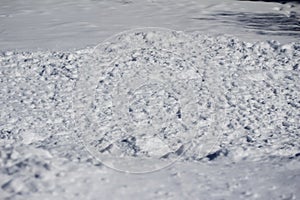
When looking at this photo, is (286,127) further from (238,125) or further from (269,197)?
(269,197)

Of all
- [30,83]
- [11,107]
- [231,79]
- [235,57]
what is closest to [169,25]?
[235,57]

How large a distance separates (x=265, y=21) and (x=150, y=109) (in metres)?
2.88

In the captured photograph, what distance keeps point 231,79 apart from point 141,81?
0.72 meters

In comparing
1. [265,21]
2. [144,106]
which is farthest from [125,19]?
[144,106]

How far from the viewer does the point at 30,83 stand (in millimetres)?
3279

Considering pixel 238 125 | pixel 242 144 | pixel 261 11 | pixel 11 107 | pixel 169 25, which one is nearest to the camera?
pixel 242 144

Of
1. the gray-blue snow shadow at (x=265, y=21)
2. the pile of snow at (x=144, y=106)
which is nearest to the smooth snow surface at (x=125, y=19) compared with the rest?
the gray-blue snow shadow at (x=265, y=21)

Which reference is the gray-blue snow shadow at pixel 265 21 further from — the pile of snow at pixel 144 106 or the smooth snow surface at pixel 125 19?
the pile of snow at pixel 144 106

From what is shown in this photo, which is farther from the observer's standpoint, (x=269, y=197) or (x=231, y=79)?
(x=231, y=79)

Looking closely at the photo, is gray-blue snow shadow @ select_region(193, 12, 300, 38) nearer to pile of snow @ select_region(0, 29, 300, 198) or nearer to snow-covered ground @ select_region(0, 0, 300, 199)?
snow-covered ground @ select_region(0, 0, 300, 199)

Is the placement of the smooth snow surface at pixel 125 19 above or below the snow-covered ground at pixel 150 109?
above

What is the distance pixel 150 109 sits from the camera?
9.41 feet

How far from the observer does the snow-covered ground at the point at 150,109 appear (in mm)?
1964

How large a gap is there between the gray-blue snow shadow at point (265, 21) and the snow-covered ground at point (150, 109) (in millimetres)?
36
